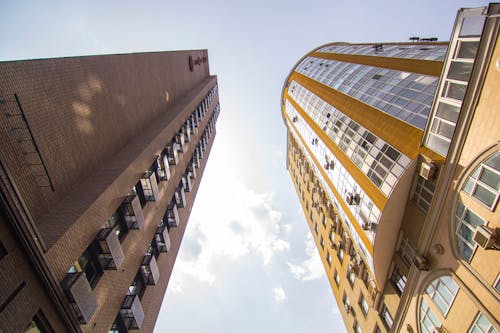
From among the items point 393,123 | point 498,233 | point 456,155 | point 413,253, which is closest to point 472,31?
point 456,155

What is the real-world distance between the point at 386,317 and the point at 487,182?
15152 mm

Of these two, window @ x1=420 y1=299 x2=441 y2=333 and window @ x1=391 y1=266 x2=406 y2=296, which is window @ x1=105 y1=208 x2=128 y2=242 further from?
window @ x1=391 y1=266 x2=406 y2=296

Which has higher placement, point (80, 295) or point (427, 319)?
point (80, 295)

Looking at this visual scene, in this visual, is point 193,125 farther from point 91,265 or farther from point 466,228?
point 466,228

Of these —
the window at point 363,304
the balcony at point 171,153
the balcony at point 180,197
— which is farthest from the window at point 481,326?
the balcony at point 180,197

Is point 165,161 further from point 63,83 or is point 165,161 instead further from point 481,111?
point 481,111

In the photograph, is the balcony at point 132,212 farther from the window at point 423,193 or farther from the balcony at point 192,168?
the window at point 423,193

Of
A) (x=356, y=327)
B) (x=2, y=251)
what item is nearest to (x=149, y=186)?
(x=2, y=251)

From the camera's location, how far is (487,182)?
12516 mm

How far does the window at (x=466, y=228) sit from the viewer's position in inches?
513

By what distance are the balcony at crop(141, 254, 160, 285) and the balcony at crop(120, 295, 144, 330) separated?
2.89 metres

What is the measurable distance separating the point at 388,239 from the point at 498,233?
29.1 ft

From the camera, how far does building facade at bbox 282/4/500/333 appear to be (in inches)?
504

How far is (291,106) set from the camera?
5750cm
